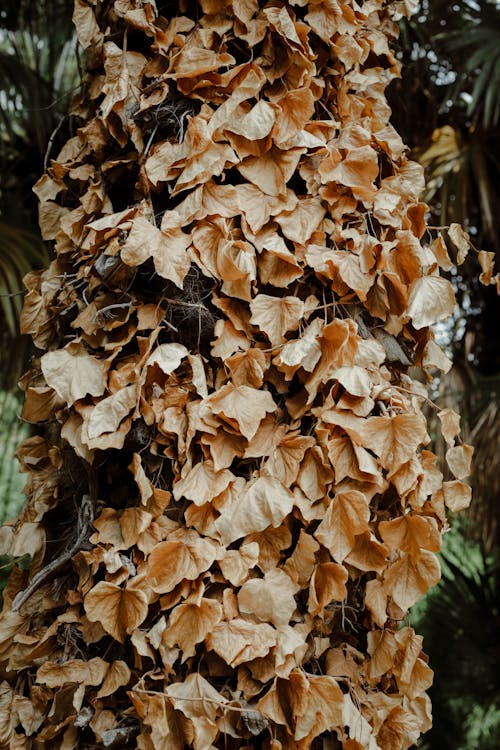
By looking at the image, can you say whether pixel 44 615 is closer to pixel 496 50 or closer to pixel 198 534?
pixel 198 534

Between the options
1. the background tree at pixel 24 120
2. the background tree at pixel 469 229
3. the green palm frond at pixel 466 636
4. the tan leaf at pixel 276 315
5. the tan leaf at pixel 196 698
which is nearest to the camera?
the tan leaf at pixel 196 698

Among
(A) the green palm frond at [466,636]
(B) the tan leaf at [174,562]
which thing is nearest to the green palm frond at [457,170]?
(A) the green palm frond at [466,636]

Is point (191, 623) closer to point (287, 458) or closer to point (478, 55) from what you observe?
point (287, 458)

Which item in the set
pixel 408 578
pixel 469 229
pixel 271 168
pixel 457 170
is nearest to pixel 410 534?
pixel 408 578

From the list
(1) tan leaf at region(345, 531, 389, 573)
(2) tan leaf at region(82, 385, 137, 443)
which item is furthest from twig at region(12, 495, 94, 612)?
(1) tan leaf at region(345, 531, 389, 573)

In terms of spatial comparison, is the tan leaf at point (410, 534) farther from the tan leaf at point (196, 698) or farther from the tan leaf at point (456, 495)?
the tan leaf at point (196, 698)

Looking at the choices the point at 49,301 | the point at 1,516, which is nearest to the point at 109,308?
the point at 49,301

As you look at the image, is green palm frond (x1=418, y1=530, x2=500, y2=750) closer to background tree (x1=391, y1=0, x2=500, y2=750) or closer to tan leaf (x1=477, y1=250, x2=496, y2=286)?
background tree (x1=391, y1=0, x2=500, y2=750)
